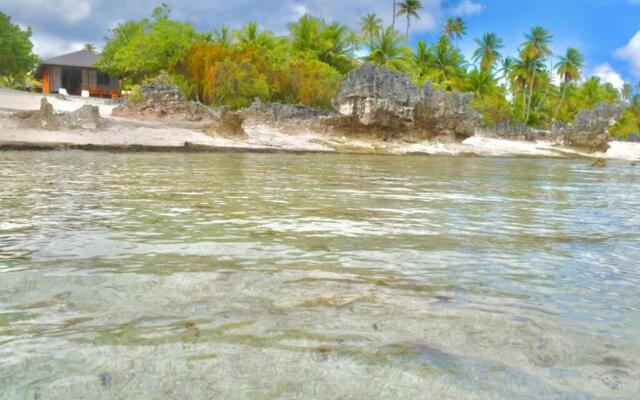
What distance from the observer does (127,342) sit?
143 cm

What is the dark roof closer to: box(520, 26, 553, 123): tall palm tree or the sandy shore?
the sandy shore

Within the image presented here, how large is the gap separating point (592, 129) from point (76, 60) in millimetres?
33973

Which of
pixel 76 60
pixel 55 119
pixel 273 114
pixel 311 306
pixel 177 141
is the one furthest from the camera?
pixel 76 60

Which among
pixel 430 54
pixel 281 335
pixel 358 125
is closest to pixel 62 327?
pixel 281 335

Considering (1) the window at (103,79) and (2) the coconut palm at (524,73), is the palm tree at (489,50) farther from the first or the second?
(1) the window at (103,79)

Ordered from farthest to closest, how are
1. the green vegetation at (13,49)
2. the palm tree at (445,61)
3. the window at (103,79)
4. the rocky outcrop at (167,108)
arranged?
the palm tree at (445,61)
the window at (103,79)
the green vegetation at (13,49)
the rocky outcrop at (167,108)

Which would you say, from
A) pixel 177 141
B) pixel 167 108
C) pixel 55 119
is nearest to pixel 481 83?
pixel 167 108

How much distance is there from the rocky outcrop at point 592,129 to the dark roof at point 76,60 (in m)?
31.2

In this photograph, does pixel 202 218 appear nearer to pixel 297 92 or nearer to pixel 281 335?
pixel 281 335

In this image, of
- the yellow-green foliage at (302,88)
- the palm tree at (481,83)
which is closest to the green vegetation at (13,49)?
the yellow-green foliage at (302,88)

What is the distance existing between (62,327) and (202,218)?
212 centimetres

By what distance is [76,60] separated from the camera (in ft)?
120

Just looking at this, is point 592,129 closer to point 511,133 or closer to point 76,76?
point 511,133

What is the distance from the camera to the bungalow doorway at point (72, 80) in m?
37.1
